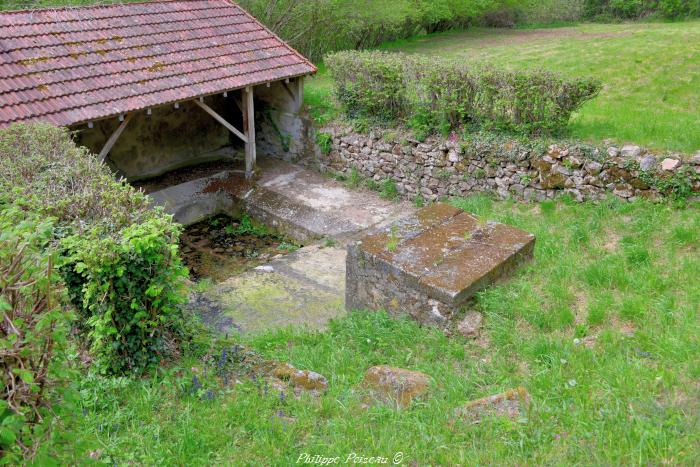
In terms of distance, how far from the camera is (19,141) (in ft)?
22.9

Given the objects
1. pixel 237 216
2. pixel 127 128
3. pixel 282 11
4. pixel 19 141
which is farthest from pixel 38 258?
pixel 282 11

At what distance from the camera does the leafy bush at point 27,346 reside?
2434 mm

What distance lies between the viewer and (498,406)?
404 centimetres

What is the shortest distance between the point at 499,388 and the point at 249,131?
27.7 feet

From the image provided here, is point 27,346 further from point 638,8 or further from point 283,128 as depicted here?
point 638,8

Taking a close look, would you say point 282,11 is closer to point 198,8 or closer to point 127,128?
point 198,8

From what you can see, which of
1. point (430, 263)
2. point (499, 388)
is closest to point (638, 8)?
point (430, 263)

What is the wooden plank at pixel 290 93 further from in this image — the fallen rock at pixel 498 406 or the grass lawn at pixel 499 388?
the fallen rock at pixel 498 406

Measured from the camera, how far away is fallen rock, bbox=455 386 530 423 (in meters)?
3.96

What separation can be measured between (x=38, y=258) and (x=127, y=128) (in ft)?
30.0

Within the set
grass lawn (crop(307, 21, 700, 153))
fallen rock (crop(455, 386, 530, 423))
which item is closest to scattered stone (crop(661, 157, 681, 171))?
grass lawn (crop(307, 21, 700, 153))

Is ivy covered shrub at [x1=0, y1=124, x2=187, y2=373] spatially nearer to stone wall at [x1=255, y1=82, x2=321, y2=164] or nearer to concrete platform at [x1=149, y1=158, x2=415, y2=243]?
concrete platform at [x1=149, y1=158, x2=415, y2=243]

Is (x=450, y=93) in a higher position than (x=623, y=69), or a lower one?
higher

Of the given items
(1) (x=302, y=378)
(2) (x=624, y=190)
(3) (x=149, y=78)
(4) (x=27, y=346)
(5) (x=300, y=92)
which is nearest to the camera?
(4) (x=27, y=346)
